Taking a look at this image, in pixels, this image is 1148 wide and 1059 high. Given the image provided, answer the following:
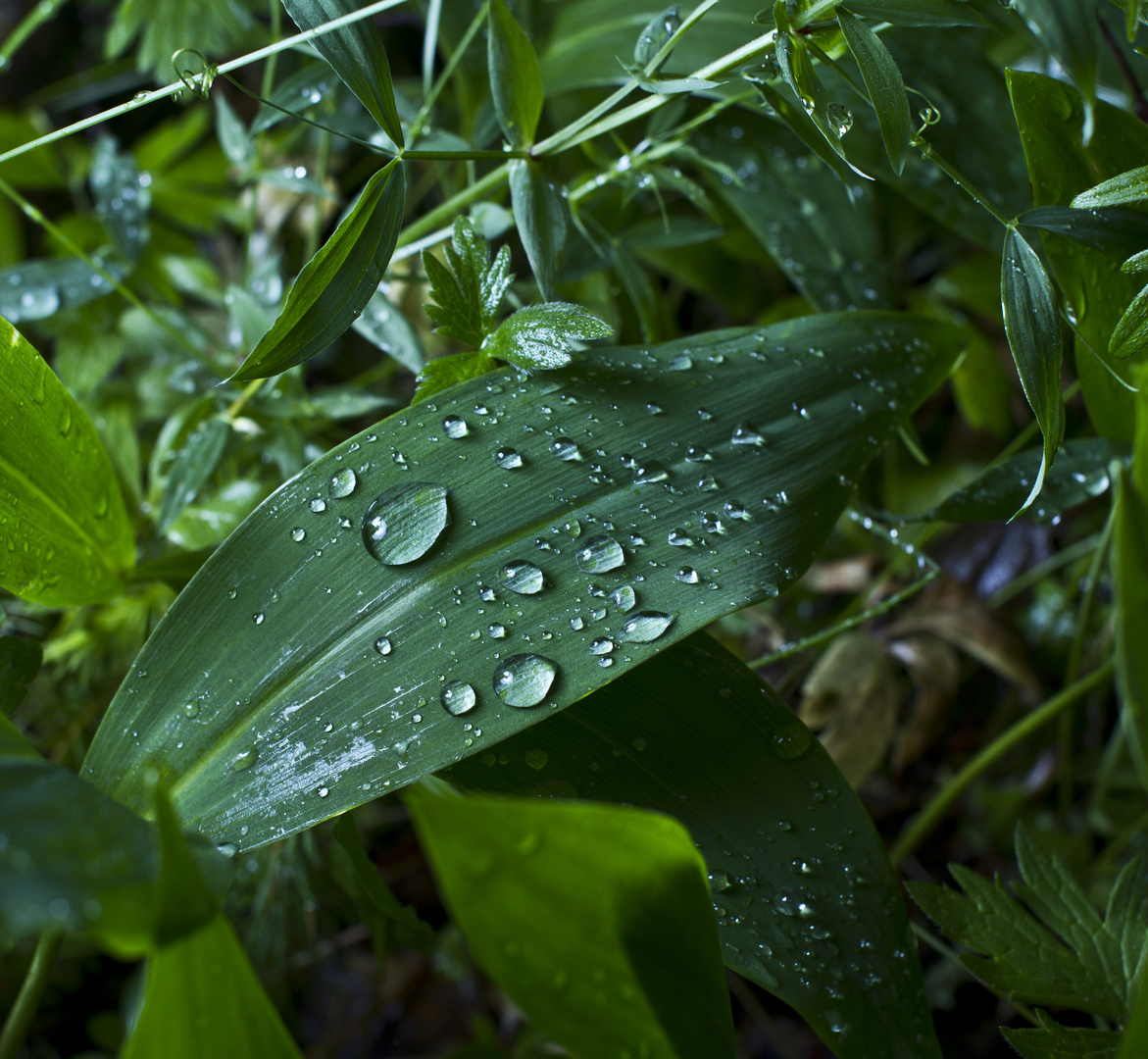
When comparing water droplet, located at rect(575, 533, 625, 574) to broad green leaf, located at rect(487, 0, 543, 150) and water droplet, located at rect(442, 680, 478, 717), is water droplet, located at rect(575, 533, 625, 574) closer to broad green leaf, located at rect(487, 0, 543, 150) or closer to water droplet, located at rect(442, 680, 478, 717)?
water droplet, located at rect(442, 680, 478, 717)

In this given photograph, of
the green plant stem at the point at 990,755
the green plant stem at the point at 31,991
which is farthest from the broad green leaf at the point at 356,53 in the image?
the green plant stem at the point at 990,755

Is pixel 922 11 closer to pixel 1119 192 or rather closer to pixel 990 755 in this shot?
pixel 1119 192

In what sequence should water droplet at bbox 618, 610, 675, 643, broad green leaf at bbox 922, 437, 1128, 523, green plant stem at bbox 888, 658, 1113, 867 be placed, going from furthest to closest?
1. green plant stem at bbox 888, 658, 1113, 867
2. broad green leaf at bbox 922, 437, 1128, 523
3. water droplet at bbox 618, 610, 675, 643

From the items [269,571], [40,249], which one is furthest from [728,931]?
[40,249]

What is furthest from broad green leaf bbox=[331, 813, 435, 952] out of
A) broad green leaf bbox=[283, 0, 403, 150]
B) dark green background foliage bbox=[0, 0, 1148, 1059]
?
broad green leaf bbox=[283, 0, 403, 150]

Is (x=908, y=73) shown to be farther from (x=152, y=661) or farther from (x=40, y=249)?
(x=40, y=249)

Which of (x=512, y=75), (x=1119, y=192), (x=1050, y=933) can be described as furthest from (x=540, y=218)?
(x=1050, y=933)
